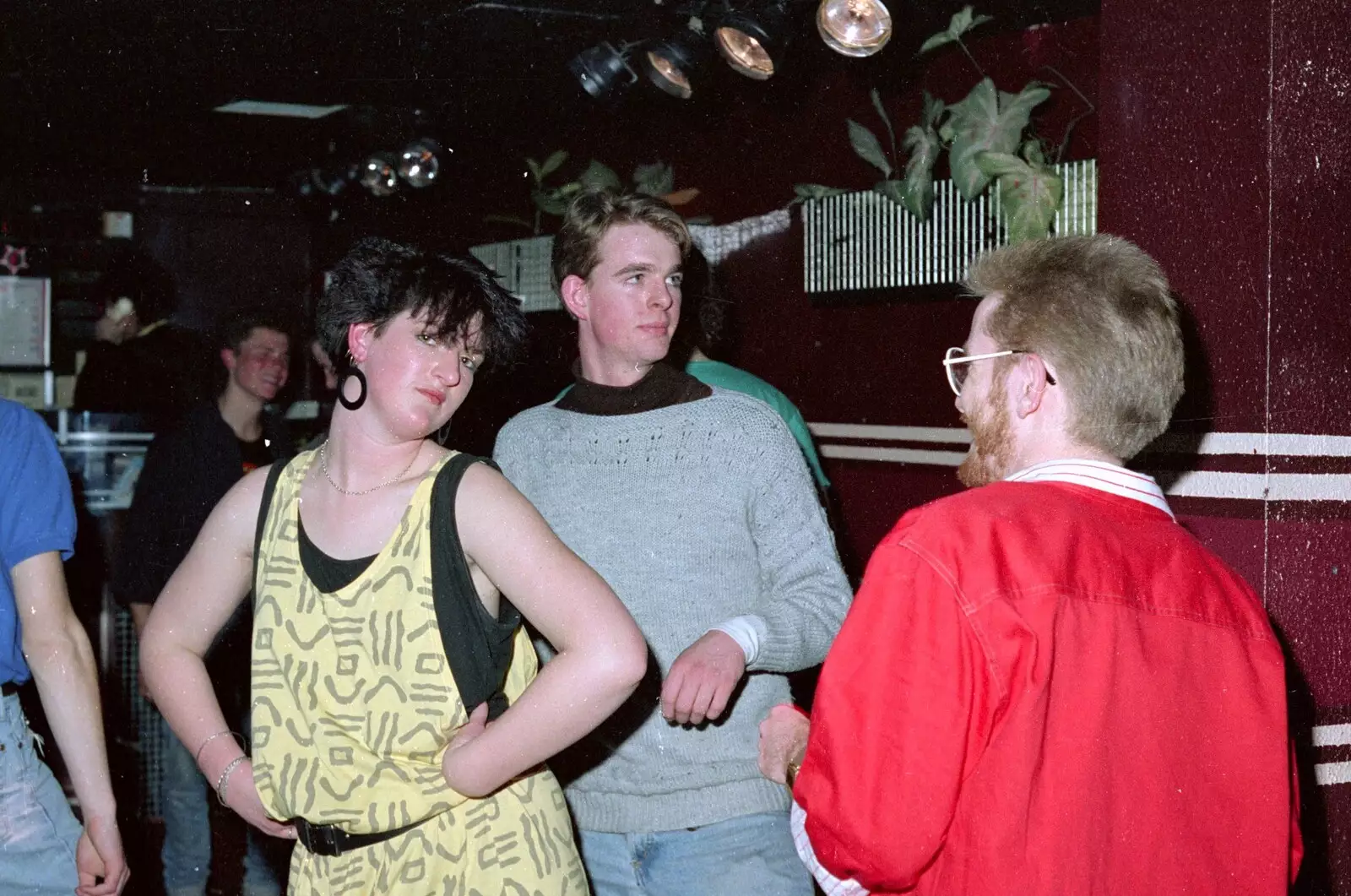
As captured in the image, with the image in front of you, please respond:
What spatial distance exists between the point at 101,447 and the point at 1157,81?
4.75 meters

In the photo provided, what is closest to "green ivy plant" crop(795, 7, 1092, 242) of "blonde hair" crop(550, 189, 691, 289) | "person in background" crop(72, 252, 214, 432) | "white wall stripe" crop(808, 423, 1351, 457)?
"white wall stripe" crop(808, 423, 1351, 457)

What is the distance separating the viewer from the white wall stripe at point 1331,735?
8.64 ft

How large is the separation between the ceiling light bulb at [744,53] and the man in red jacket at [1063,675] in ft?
10.0

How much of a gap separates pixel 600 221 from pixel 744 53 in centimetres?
224

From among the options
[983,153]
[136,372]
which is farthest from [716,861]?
[136,372]

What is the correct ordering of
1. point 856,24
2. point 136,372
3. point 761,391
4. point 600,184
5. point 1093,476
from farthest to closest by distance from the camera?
point 136,372, point 600,184, point 856,24, point 761,391, point 1093,476

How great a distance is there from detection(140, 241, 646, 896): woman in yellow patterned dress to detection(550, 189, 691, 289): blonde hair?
0.67 metres

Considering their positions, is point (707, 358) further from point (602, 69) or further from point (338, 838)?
point (338, 838)

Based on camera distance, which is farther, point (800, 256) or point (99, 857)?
point (800, 256)

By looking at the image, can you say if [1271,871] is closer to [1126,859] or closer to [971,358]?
[1126,859]

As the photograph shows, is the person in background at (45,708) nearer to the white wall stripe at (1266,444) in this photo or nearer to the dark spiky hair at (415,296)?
the dark spiky hair at (415,296)

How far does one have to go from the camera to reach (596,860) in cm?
211

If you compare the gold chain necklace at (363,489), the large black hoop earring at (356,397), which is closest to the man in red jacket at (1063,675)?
the gold chain necklace at (363,489)

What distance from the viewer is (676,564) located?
213 cm
